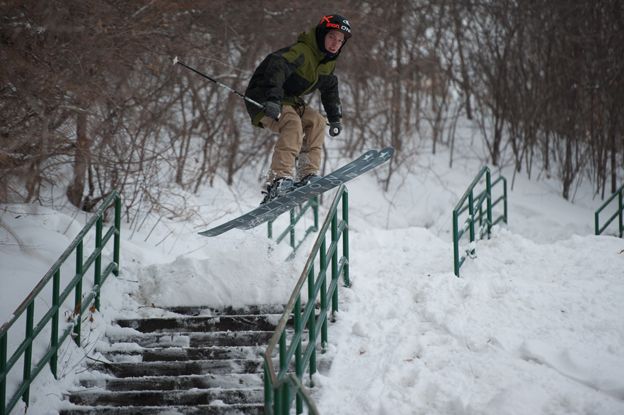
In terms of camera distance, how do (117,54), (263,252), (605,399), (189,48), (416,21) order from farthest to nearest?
(416,21), (189,48), (117,54), (263,252), (605,399)

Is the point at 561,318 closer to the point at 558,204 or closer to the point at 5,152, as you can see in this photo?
the point at 5,152

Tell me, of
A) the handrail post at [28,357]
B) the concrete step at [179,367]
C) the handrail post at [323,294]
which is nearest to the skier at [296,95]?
the handrail post at [323,294]

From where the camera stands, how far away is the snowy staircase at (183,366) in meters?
5.95

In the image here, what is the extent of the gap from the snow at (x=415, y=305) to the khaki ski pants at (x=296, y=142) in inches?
37.2

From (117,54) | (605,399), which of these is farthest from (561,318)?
(117,54)

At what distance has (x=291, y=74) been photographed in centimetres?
774

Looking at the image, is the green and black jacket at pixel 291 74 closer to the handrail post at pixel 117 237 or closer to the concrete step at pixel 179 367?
the handrail post at pixel 117 237

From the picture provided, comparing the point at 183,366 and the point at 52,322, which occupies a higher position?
the point at 52,322

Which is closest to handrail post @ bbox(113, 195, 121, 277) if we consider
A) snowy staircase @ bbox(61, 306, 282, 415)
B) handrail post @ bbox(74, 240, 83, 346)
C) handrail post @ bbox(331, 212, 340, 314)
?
snowy staircase @ bbox(61, 306, 282, 415)

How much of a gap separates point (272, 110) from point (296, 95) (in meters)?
0.73

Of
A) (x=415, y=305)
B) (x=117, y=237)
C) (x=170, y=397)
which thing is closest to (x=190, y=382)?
(x=170, y=397)

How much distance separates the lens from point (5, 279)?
23.4 ft

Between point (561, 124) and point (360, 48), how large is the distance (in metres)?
5.46

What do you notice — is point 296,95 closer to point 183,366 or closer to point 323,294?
point 323,294
